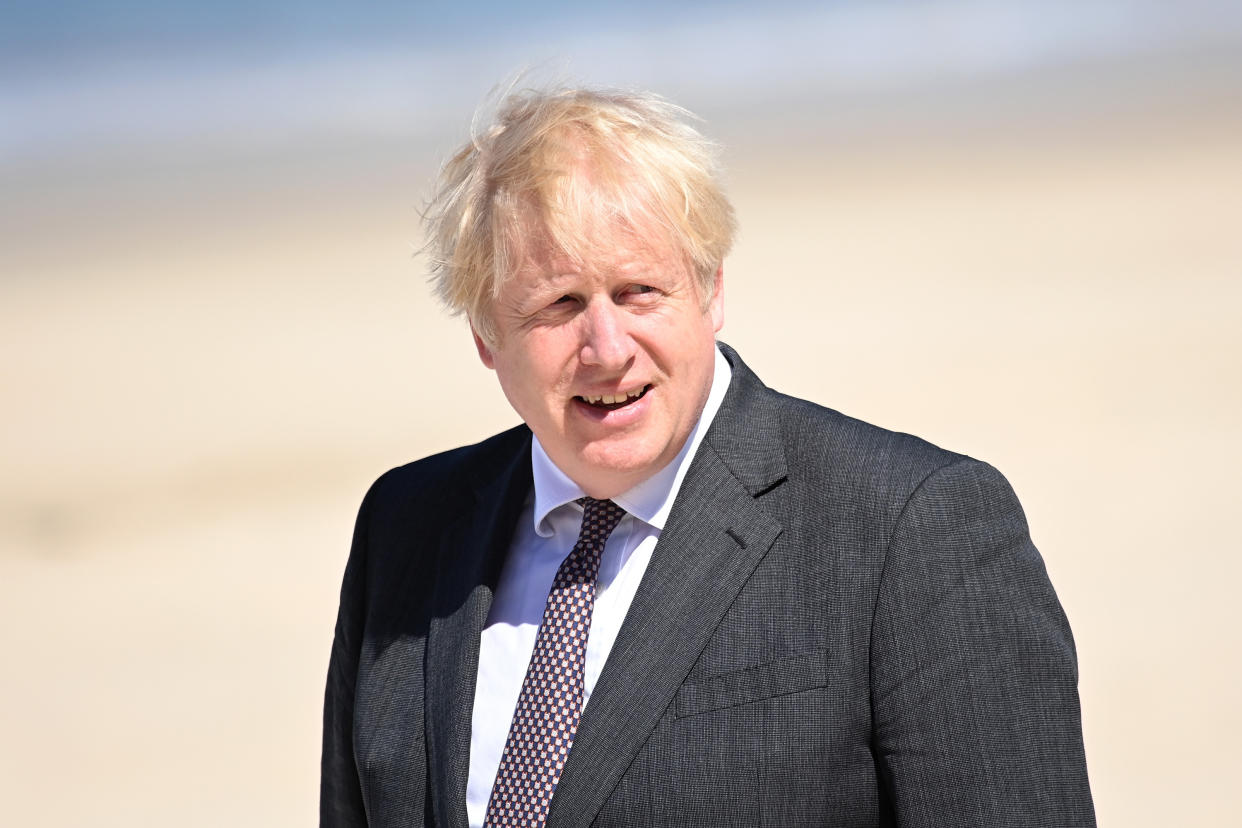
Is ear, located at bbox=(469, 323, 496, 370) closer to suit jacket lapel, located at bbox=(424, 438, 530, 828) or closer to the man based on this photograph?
the man

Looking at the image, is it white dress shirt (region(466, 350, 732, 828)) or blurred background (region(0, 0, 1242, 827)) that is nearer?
white dress shirt (region(466, 350, 732, 828))

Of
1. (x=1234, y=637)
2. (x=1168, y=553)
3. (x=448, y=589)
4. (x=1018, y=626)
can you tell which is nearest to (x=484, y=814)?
(x=448, y=589)

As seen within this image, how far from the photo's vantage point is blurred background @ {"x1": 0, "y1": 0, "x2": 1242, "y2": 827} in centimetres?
668

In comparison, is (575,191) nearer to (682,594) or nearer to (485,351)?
(485,351)

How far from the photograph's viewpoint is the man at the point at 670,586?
6.48 feet

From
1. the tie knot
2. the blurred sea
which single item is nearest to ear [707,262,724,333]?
the tie knot

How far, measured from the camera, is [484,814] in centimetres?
221

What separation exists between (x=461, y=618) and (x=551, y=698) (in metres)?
0.23

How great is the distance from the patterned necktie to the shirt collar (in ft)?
0.14

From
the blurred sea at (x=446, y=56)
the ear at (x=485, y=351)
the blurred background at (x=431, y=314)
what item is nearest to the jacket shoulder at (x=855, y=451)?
the ear at (x=485, y=351)

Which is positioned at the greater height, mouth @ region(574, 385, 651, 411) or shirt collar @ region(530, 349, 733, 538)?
mouth @ region(574, 385, 651, 411)

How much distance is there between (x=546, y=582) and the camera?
235cm

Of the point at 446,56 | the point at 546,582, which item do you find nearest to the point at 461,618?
the point at 546,582

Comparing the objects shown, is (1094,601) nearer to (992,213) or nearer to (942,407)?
(942,407)
